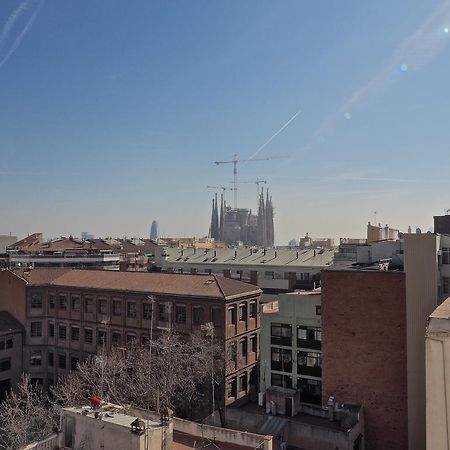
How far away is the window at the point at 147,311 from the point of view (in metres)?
48.3

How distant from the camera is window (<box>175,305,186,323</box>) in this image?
46562 mm

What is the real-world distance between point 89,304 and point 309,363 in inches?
1029

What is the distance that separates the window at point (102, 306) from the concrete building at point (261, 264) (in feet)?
76.5

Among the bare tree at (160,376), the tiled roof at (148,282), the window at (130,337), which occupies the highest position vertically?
the tiled roof at (148,282)

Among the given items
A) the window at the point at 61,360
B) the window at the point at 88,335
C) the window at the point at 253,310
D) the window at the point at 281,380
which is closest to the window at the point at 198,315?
the window at the point at 253,310

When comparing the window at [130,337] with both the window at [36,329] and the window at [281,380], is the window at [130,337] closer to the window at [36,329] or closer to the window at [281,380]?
the window at [36,329]

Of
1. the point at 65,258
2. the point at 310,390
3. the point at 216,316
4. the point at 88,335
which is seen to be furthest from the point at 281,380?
the point at 65,258

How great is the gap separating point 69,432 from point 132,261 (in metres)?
72.4

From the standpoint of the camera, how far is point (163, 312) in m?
47.7

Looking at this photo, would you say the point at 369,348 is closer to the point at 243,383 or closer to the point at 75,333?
the point at 243,383

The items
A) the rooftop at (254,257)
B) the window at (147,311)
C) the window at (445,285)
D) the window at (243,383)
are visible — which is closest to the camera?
the window at (445,285)

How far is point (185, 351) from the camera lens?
42125 mm

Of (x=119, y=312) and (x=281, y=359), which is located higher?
(x=119, y=312)

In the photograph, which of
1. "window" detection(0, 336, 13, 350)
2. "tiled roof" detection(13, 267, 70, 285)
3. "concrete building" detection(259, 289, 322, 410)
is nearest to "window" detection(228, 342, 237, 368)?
"concrete building" detection(259, 289, 322, 410)
